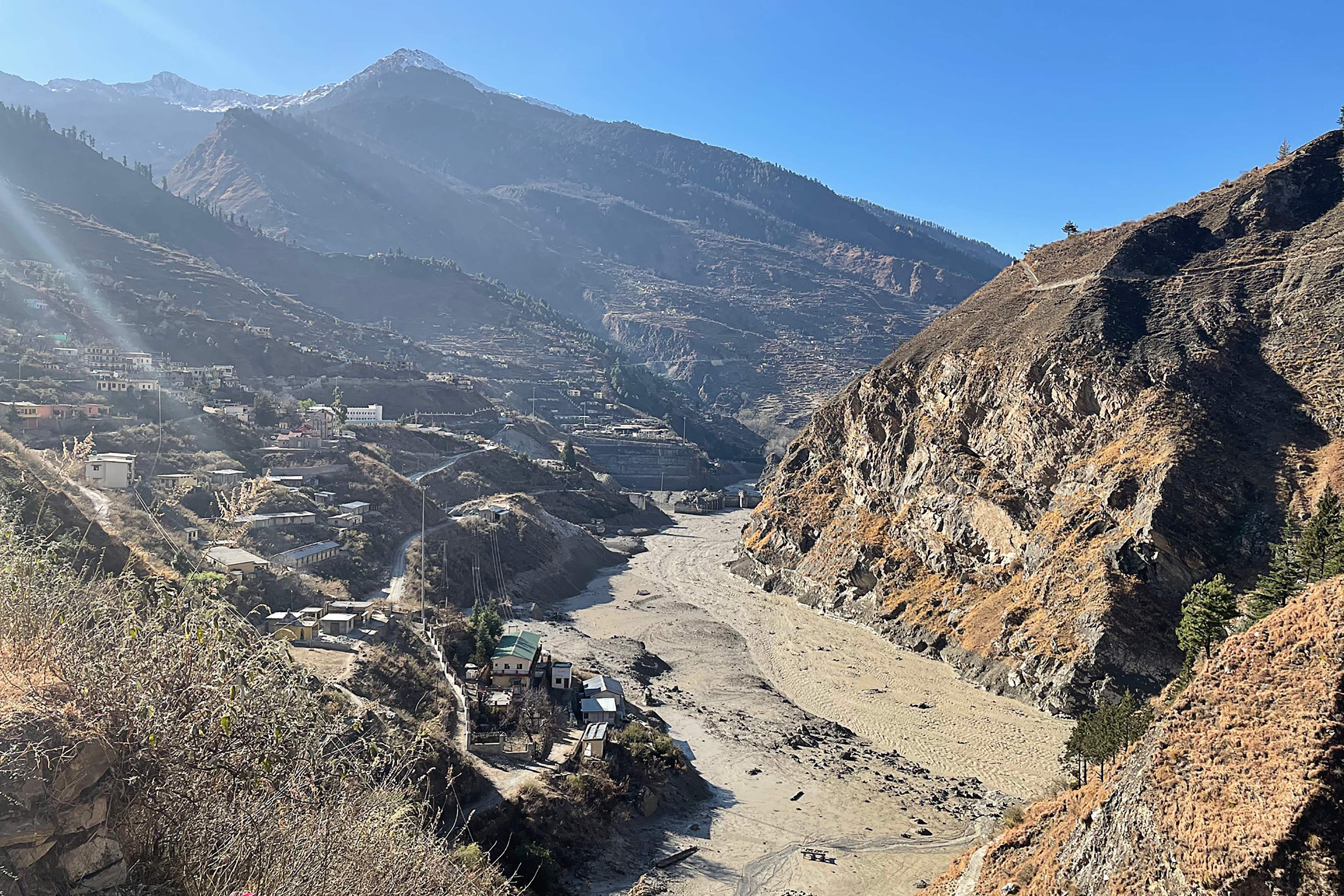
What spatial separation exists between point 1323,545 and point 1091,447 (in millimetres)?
18796

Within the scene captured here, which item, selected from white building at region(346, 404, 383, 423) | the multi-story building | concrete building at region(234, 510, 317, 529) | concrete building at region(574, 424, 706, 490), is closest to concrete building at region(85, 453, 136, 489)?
concrete building at region(234, 510, 317, 529)

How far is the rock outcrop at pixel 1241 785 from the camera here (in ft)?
29.0

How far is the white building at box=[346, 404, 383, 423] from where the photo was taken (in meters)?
78.5

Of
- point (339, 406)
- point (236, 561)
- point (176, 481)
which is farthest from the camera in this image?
point (339, 406)

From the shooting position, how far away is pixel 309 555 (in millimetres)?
41344

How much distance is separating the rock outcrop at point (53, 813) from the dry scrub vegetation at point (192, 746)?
0.07 meters

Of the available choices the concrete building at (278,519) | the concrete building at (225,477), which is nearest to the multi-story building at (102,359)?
the concrete building at (225,477)

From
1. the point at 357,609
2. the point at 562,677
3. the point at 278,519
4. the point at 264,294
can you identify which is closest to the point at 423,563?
the point at 357,609

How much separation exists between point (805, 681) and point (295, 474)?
37.7 metres

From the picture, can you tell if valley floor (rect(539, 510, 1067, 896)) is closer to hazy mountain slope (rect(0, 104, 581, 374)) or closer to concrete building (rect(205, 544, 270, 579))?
concrete building (rect(205, 544, 270, 579))

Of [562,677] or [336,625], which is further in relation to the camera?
[562,677]

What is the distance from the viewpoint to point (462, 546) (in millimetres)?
52406

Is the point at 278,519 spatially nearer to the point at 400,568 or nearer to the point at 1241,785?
the point at 400,568

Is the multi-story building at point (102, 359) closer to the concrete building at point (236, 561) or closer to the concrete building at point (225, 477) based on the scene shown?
the concrete building at point (225, 477)
